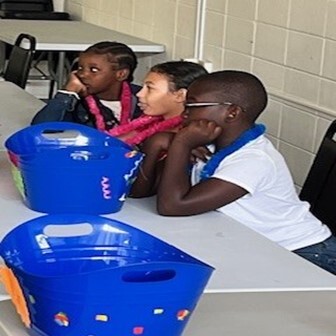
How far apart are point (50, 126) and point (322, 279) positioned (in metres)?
0.86

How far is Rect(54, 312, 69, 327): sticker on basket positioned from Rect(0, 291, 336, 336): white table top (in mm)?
111

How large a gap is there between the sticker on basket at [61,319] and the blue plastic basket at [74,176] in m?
0.75

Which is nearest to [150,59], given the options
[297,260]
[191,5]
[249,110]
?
[191,5]

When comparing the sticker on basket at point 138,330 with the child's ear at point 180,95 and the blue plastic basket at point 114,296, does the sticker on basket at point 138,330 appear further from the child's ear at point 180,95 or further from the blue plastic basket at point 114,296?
the child's ear at point 180,95

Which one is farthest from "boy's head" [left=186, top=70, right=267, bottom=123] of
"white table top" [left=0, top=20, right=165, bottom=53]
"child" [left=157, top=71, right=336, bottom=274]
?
"white table top" [left=0, top=20, right=165, bottom=53]

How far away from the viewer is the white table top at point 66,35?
5020 mm

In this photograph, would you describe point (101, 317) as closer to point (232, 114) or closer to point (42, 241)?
point (42, 241)

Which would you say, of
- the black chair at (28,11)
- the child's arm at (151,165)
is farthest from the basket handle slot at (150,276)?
the black chair at (28,11)

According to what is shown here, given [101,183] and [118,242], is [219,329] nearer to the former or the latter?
[118,242]

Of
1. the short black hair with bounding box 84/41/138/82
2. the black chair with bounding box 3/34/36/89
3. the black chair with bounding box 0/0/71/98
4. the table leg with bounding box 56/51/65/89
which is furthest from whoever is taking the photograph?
the black chair with bounding box 0/0/71/98

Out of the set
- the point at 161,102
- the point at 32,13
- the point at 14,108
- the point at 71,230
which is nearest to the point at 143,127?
the point at 161,102

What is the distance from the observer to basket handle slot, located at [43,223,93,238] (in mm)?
1736

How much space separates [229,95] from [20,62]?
247 cm

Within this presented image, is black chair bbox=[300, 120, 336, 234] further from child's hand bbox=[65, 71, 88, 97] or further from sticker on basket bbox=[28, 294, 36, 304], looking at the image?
sticker on basket bbox=[28, 294, 36, 304]
